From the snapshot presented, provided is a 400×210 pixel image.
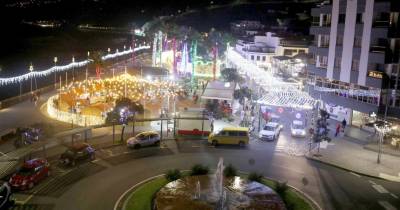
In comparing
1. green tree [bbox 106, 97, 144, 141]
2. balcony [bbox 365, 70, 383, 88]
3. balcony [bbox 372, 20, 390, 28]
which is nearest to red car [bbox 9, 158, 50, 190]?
green tree [bbox 106, 97, 144, 141]

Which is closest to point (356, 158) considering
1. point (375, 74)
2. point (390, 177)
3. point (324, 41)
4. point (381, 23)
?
point (390, 177)

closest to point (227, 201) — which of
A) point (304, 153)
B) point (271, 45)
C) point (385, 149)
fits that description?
point (304, 153)

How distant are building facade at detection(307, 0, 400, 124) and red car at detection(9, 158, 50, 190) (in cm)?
2911

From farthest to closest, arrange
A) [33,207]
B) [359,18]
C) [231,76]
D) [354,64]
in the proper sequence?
[231,76]
[354,64]
[359,18]
[33,207]

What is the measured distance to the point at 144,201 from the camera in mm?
Answer: 24625

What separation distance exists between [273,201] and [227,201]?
266cm

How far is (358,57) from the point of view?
42531mm

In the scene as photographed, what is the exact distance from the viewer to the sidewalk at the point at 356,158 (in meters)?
32.6

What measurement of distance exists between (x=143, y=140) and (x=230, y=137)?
7.76 metres

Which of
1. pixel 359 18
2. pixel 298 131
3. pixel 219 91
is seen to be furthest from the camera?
pixel 219 91

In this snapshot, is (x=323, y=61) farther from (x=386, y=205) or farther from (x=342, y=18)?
(x=386, y=205)

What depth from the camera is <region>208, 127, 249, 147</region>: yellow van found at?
37.9 m

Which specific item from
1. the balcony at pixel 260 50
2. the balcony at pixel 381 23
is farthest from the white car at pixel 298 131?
the balcony at pixel 260 50

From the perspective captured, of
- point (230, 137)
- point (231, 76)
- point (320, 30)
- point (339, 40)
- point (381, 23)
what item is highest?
point (381, 23)
